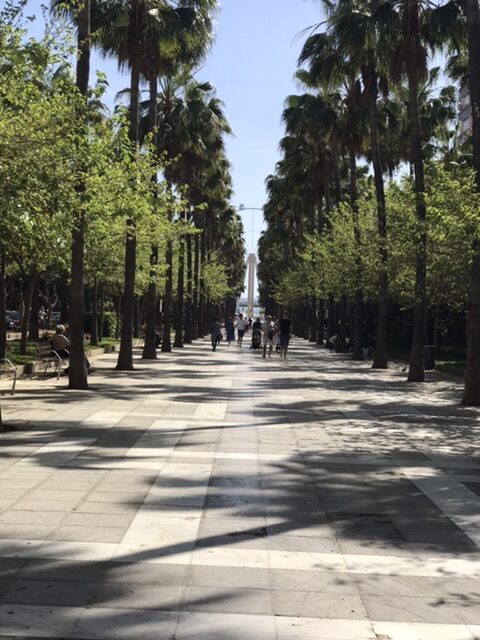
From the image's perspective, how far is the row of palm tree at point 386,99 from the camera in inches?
720

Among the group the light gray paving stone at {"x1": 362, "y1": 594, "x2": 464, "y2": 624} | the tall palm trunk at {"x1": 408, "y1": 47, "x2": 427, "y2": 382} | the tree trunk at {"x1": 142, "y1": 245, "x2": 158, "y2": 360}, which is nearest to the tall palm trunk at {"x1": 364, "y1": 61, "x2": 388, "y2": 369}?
the tall palm trunk at {"x1": 408, "y1": 47, "x2": 427, "y2": 382}

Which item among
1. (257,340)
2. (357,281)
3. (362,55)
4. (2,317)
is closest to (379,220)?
(357,281)

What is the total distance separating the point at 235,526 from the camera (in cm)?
598

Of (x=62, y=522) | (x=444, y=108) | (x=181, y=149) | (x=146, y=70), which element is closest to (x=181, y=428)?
(x=62, y=522)

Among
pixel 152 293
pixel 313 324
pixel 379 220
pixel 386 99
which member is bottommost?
pixel 313 324

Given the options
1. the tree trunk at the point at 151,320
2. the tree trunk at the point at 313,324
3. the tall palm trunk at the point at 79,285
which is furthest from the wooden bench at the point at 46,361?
the tree trunk at the point at 313,324

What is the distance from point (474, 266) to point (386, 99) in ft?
52.4

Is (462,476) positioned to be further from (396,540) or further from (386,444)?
(396,540)

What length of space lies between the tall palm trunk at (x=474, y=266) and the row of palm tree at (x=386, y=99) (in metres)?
0.02

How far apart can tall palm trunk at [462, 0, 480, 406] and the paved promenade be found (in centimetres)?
226

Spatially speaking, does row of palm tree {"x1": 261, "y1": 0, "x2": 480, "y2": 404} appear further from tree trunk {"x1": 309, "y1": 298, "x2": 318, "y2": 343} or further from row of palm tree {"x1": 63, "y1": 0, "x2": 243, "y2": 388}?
tree trunk {"x1": 309, "y1": 298, "x2": 318, "y2": 343}

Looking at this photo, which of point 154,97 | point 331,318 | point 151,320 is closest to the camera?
point 154,97

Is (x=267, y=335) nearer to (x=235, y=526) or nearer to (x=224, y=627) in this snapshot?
(x=235, y=526)

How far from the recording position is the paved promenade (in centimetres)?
419
